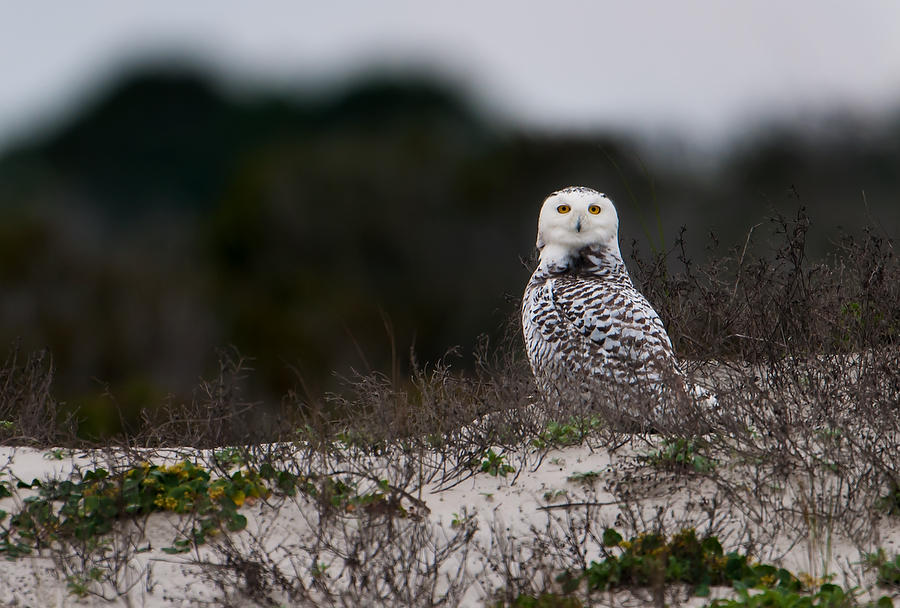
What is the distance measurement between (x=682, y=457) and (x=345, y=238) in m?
31.1

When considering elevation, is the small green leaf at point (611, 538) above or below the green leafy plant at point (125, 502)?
below

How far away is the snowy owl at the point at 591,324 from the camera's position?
594cm

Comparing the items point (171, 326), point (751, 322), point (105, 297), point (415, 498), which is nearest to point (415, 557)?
point (415, 498)

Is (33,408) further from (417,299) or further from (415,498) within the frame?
(417,299)

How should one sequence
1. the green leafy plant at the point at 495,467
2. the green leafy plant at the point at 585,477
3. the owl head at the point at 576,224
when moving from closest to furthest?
the green leafy plant at the point at 585,477 < the green leafy plant at the point at 495,467 < the owl head at the point at 576,224

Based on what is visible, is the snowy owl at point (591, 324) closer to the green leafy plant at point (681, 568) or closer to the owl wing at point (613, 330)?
the owl wing at point (613, 330)

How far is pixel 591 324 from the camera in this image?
6543mm

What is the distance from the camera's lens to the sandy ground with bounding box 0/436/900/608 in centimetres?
471

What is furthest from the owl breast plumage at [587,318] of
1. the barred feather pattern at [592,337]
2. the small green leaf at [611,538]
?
the small green leaf at [611,538]

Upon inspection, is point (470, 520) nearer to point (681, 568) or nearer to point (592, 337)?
point (681, 568)

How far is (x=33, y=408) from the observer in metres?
6.41

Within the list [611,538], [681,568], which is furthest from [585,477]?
[681,568]

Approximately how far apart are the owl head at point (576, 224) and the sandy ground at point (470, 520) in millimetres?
1674

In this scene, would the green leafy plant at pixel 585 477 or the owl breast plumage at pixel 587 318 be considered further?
the owl breast plumage at pixel 587 318
